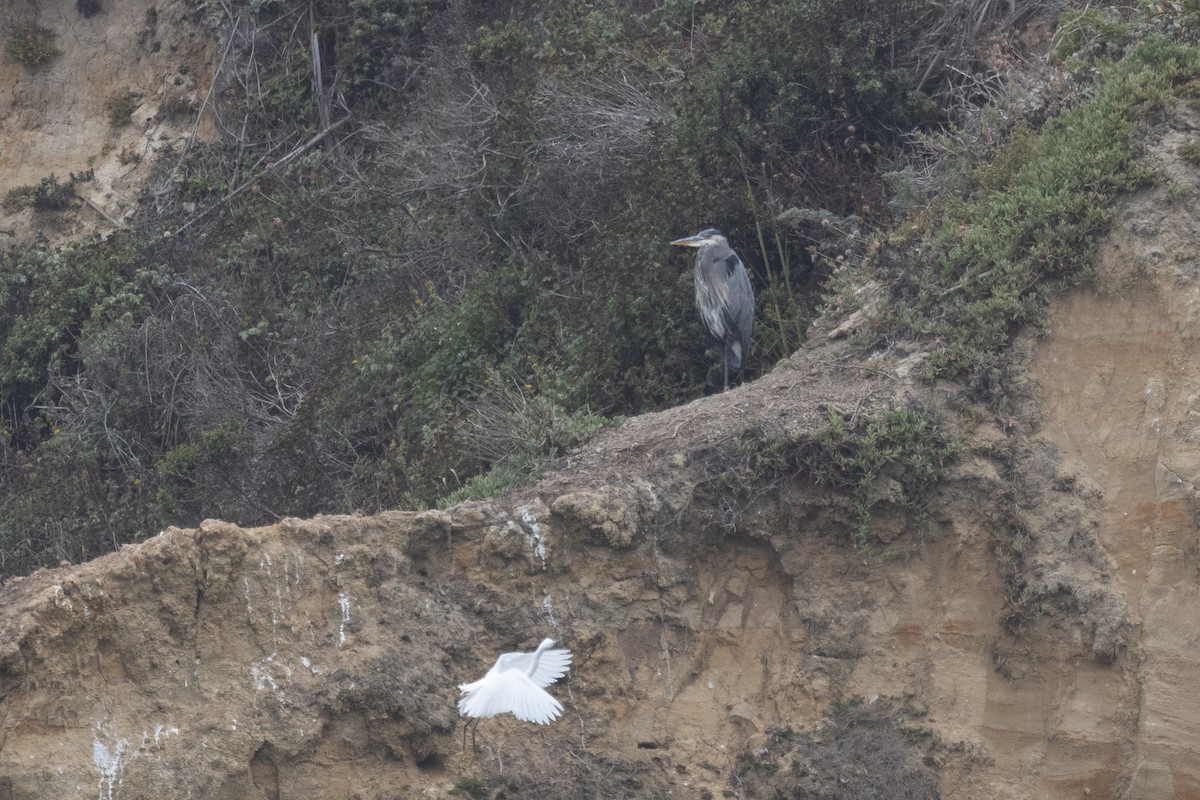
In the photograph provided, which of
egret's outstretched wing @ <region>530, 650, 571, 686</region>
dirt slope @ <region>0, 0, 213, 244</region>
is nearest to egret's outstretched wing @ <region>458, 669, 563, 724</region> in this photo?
egret's outstretched wing @ <region>530, 650, 571, 686</region>

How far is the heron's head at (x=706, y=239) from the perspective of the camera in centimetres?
998

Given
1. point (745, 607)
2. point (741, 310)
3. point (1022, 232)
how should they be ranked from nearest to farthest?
point (745, 607), point (1022, 232), point (741, 310)

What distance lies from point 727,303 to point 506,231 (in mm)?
3178

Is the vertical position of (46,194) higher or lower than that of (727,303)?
lower

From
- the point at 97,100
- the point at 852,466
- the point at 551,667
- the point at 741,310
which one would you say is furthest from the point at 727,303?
the point at 97,100

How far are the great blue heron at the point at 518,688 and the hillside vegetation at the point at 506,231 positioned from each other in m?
1.75

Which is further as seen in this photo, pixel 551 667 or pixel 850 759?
pixel 850 759

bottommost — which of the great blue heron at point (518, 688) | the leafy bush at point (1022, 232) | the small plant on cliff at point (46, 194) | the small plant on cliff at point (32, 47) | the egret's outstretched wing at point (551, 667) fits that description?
the small plant on cliff at point (46, 194)

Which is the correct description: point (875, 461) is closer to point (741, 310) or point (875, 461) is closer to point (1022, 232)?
point (1022, 232)

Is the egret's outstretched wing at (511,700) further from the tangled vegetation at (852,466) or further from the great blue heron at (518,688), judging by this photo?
the tangled vegetation at (852,466)

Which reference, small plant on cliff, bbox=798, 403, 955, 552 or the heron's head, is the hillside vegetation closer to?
small plant on cliff, bbox=798, 403, 955, 552

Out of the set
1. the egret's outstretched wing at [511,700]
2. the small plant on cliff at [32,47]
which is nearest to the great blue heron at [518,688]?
the egret's outstretched wing at [511,700]

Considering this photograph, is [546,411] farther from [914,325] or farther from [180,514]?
[180,514]

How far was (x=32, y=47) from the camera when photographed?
48.9 ft
